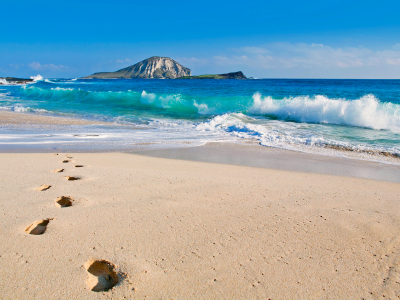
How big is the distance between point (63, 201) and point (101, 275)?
138cm

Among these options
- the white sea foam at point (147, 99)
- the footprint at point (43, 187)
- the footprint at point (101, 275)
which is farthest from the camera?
the white sea foam at point (147, 99)

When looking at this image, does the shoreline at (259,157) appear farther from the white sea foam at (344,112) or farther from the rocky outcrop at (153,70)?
the rocky outcrop at (153,70)

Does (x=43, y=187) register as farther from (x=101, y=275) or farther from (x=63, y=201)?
(x=101, y=275)

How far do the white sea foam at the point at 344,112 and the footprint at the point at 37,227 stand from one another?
11821 mm

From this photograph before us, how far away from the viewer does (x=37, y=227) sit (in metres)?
2.37

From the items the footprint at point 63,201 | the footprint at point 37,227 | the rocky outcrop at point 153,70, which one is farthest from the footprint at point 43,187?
the rocky outcrop at point 153,70

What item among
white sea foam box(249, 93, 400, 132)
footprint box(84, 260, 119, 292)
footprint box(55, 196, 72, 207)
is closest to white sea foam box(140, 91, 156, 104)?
white sea foam box(249, 93, 400, 132)

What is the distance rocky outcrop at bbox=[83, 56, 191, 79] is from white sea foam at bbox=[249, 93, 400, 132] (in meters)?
124

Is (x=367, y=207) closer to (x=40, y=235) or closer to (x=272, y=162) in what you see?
(x=272, y=162)

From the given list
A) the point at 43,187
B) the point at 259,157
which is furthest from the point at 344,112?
the point at 43,187

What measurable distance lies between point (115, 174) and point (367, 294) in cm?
328

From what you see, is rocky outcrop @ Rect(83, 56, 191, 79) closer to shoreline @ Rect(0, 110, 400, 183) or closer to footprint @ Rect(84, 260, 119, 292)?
shoreline @ Rect(0, 110, 400, 183)

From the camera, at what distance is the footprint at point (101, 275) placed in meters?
1.73

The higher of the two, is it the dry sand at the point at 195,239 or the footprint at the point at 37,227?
the footprint at the point at 37,227
